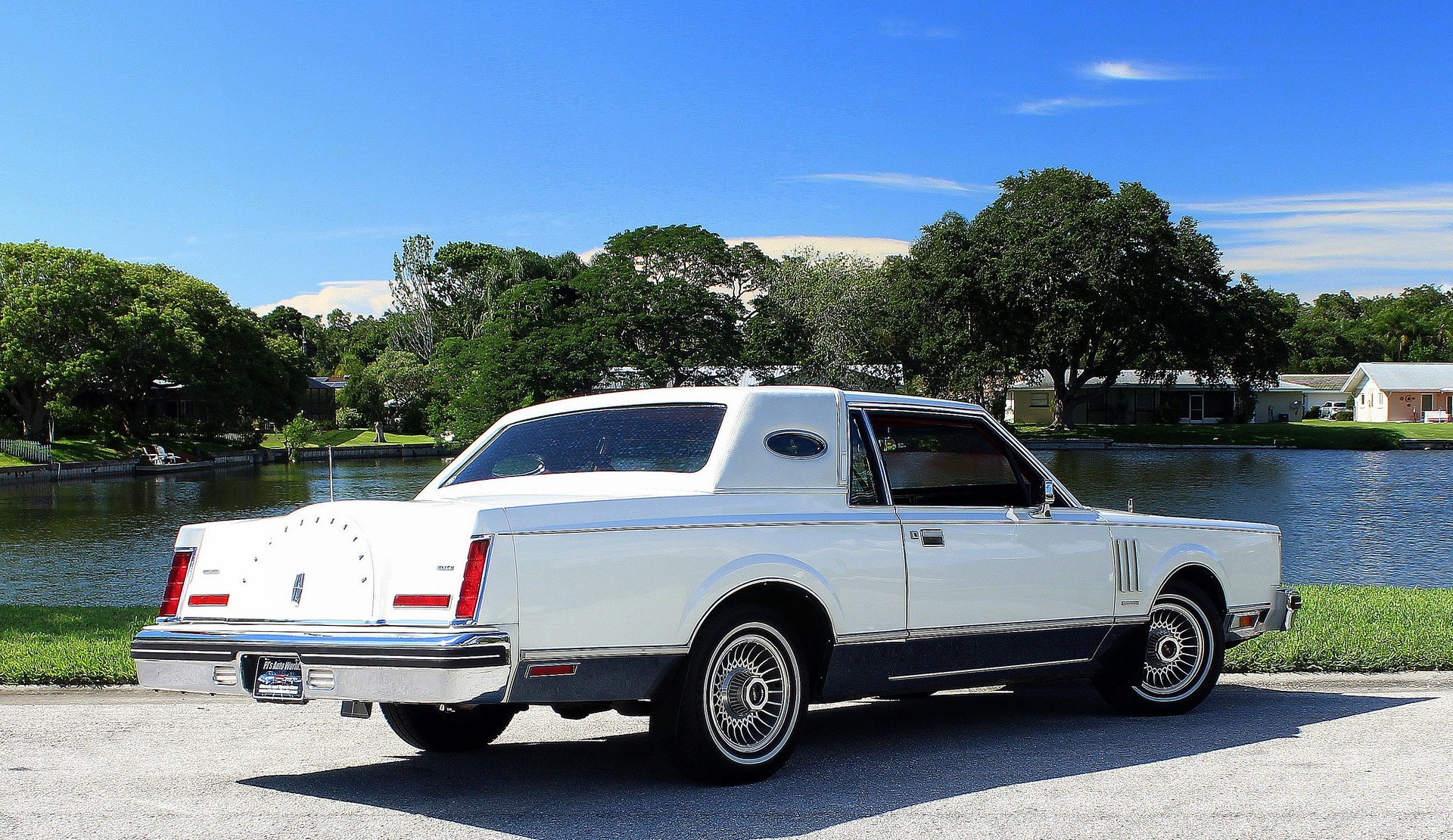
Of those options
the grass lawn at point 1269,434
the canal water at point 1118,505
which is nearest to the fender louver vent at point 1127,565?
the canal water at point 1118,505

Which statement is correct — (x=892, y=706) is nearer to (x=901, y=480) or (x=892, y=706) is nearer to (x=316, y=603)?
(x=901, y=480)

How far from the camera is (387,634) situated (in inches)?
201

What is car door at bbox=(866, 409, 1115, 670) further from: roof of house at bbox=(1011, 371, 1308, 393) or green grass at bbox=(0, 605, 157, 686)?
roof of house at bbox=(1011, 371, 1308, 393)

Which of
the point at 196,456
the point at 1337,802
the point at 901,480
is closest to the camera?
the point at 1337,802

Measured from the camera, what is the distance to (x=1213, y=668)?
7.68 m

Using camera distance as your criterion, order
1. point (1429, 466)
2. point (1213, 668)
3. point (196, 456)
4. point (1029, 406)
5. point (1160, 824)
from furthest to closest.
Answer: point (1029, 406) < point (196, 456) < point (1429, 466) < point (1213, 668) < point (1160, 824)

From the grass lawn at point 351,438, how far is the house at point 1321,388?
7098 centimetres

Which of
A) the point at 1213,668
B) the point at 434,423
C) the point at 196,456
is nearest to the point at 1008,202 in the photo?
the point at 434,423

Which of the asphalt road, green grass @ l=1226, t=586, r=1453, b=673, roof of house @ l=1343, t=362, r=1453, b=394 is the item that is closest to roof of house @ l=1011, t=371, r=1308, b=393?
roof of house @ l=1343, t=362, r=1453, b=394

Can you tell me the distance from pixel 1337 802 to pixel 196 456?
76.7 m

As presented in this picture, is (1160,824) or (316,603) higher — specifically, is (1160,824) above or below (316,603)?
below

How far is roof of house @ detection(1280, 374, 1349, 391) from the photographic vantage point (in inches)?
4289

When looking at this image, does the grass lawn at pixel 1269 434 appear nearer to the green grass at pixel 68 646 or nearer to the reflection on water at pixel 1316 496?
the reflection on water at pixel 1316 496

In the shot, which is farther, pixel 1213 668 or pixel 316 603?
pixel 1213 668
